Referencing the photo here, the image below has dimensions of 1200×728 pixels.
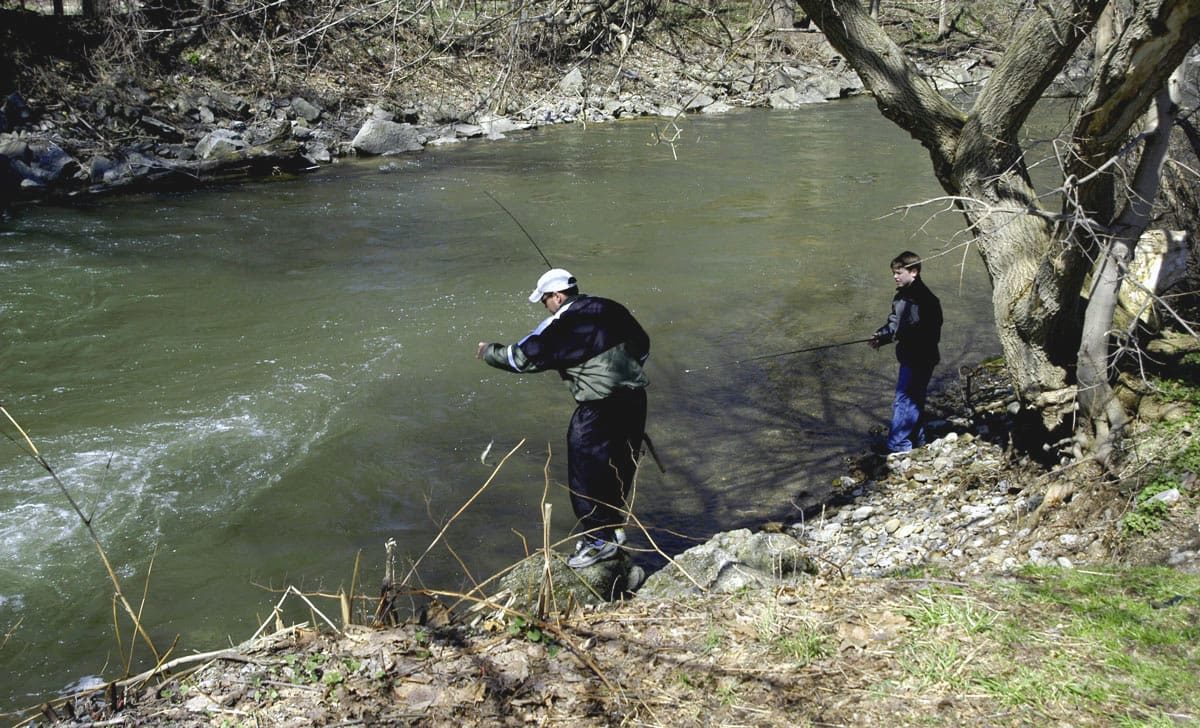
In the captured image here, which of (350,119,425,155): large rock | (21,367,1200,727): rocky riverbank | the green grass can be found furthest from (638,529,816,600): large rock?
(350,119,425,155): large rock

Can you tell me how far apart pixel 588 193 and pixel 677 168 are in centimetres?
261

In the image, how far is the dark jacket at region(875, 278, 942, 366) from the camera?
24.8 feet

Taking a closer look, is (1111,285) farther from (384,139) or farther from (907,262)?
(384,139)

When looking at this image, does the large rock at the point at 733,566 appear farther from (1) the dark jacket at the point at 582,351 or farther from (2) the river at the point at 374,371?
(1) the dark jacket at the point at 582,351

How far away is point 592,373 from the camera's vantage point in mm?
5652

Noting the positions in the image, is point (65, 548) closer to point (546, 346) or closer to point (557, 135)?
point (546, 346)

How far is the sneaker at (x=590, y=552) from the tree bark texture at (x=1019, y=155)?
9.06 ft

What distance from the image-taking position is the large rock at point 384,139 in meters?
20.0

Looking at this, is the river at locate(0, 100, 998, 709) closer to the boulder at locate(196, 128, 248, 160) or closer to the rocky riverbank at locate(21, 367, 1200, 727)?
the boulder at locate(196, 128, 248, 160)

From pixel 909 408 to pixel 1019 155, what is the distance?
2.30 meters

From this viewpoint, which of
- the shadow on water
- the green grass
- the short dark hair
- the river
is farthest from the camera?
the short dark hair

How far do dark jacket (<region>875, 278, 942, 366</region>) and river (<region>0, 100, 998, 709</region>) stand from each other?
550mm

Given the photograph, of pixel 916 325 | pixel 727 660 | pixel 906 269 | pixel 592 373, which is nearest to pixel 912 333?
pixel 916 325

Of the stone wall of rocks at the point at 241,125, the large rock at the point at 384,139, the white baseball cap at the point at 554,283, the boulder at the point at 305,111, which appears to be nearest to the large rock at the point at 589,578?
the white baseball cap at the point at 554,283
